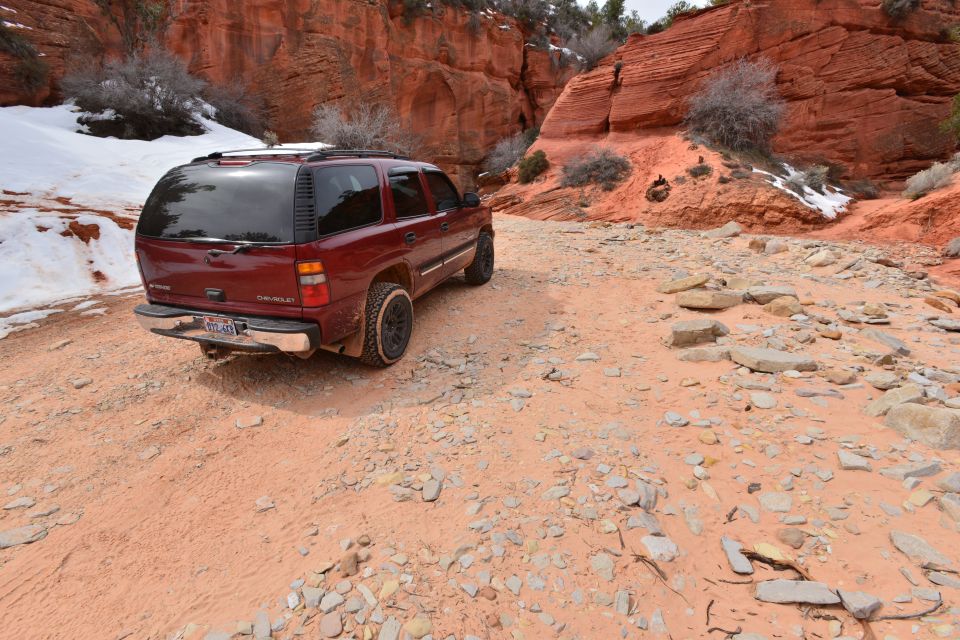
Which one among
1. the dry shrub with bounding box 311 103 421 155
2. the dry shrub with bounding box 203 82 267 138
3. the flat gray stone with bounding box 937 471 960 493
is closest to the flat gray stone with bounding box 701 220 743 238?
the flat gray stone with bounding box 937 471 960 493

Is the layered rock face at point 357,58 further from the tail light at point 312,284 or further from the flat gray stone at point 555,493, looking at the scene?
the flat gray stone at point 555,493

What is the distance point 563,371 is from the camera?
4.01 meters

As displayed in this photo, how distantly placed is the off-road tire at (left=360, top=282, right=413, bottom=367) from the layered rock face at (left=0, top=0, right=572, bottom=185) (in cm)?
1635

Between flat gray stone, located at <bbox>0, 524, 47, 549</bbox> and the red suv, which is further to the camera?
the red suv

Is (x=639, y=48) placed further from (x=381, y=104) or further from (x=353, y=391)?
(x=353, y=391)

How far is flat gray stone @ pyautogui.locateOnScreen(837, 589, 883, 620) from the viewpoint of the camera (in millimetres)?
1814

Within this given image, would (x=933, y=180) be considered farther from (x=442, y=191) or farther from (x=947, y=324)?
(x=442, y=191)

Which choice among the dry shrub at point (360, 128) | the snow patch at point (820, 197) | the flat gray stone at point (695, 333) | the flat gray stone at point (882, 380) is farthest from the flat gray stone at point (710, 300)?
the dry shrub at point (360, 128)

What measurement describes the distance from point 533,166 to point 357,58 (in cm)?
1115

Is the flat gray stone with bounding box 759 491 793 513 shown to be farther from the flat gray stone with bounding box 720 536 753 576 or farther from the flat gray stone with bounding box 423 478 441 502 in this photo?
the flat gray stone with bounding box 423 478 441 502

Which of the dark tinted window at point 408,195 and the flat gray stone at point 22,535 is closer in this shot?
the flat gray stone at point 22,535

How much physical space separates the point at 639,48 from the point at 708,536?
17.9 meters

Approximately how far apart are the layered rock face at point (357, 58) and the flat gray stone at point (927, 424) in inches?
786

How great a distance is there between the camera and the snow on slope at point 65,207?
636 cm
